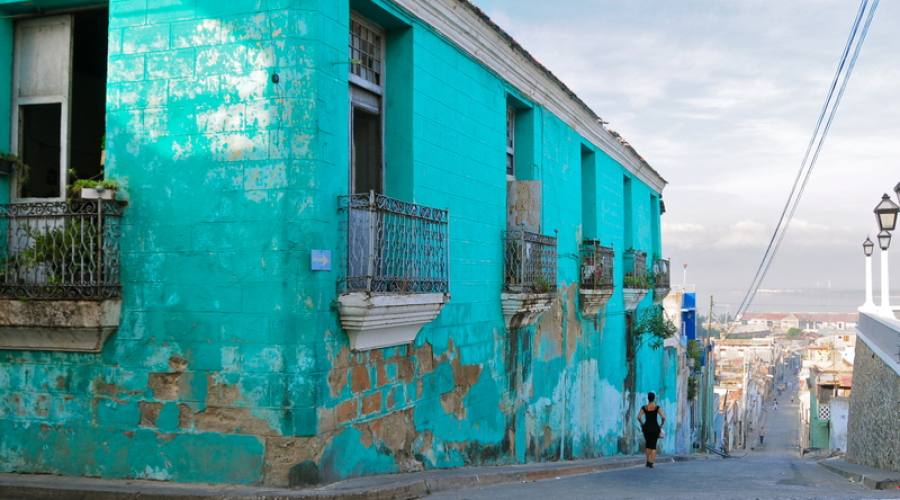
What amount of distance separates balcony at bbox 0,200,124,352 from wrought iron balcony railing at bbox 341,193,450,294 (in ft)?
5.92

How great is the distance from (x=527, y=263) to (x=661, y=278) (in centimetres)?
1039

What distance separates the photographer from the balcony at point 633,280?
1580 cm

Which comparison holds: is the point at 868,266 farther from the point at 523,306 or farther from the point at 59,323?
the point at 59,323

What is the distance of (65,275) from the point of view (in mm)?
5910

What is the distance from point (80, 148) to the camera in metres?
7.09

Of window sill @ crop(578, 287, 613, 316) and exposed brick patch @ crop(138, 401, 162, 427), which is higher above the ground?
window sill @ crop(578, 287, 613, 316)

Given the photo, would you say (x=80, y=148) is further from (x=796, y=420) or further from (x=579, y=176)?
(x=796, y=420)

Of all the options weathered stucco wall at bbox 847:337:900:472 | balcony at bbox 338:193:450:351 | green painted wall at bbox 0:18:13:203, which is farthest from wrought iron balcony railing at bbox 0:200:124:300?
weathered stucco wall at bbox 847:337:900:472

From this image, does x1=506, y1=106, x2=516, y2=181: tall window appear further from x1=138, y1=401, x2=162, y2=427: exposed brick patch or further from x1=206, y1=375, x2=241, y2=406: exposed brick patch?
x1=138, y1=401, x2=162, y2=427: exposed brick patch

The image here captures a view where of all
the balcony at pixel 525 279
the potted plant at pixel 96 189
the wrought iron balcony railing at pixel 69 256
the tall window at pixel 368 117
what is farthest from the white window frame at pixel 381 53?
the balcony at pixel 525 279

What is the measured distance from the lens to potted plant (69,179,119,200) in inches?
228

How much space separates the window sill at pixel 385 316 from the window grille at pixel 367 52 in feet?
6.70

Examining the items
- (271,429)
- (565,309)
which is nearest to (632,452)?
(565,309)

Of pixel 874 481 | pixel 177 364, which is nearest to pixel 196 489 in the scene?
pixel 177 364
